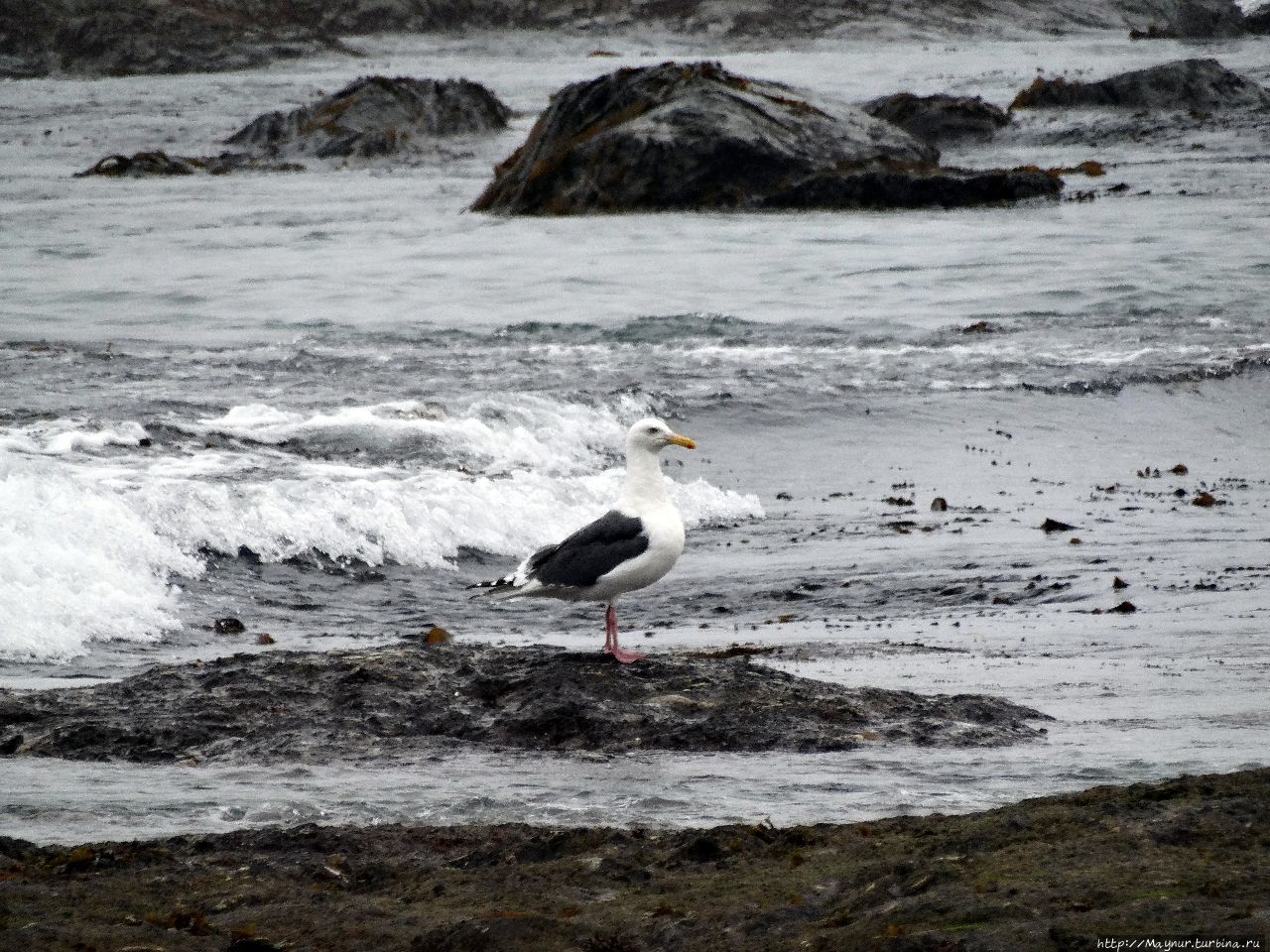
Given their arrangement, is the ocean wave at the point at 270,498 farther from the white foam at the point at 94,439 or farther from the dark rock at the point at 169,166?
the dark rock at the point at 169,166

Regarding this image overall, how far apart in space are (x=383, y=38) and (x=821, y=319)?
5467cm

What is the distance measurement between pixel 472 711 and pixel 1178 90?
3673cm

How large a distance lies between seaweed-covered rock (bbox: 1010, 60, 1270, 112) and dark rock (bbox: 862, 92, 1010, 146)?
3750 mm

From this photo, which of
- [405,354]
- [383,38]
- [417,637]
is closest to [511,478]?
[417,637]

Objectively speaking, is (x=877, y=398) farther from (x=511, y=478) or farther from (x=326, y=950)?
(x=326, y=950)

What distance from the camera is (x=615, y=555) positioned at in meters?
7.11

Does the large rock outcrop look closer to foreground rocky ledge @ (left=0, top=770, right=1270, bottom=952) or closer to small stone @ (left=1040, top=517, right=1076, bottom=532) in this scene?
small stone @ (left=1040, top=517, right=1076, bottom=532)

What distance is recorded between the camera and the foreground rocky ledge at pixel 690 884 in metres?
3.43

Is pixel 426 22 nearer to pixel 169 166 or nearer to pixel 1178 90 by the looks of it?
pixel 169 166

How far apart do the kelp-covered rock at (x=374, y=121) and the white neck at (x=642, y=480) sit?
31.8 meters

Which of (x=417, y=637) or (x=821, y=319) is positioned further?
(x=821, y=319)

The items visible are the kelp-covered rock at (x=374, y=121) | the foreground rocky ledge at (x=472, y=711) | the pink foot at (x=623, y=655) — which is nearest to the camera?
the foreground rocky ledge at (x=472, y=711)

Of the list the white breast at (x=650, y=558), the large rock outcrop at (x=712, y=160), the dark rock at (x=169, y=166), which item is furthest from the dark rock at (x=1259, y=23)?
the white breast at (x=650, y=558)

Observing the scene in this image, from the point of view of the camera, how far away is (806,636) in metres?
8.16
